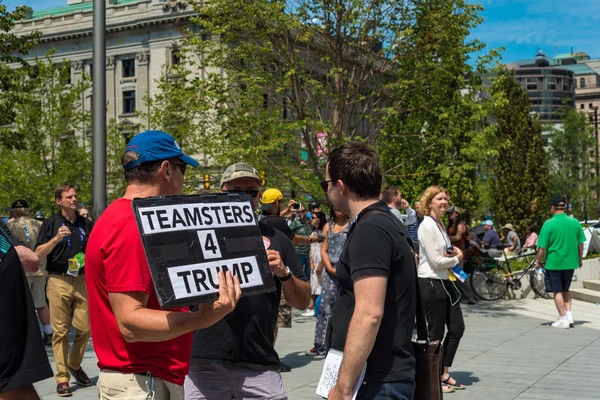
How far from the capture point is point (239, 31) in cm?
1538

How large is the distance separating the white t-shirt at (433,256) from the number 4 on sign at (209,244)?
4.53 m

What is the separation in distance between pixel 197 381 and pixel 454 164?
12.4 m

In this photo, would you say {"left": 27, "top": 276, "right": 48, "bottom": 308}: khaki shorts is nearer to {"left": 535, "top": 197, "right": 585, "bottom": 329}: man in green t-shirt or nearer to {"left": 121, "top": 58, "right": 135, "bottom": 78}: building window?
{"left": 535, "top": 197, "right": 585, "bottom": 329}: man in green t-shirt

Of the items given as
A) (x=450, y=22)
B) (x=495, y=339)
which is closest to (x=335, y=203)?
(x=495, y=339)

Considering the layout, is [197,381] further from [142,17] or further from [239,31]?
[142,17]

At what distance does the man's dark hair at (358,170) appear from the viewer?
3.61 metres

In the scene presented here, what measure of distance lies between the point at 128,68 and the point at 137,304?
61.7 metres

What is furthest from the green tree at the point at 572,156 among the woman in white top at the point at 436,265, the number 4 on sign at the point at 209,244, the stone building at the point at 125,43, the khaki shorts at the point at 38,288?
the number 4 on sign at the point at 209,244

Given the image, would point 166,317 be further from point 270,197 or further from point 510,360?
point 510,360

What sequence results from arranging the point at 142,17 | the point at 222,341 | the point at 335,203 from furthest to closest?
the point at 142,17, the point at 222,341, the point at 335,203

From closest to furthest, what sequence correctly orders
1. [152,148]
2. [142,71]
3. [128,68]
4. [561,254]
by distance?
[152,148], [561,254], [142,71], [128,68]

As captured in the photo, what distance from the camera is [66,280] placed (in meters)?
8.29

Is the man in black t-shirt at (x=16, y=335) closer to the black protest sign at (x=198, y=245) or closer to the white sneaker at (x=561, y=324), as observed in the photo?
the black protest sign at (x=198, y=245)

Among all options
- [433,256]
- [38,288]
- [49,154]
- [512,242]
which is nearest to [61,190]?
[433,256]
